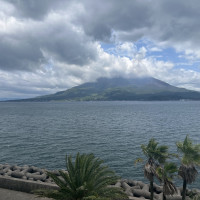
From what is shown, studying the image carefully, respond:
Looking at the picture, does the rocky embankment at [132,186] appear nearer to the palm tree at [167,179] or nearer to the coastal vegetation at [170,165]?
the coastal vegetation at [170,165]

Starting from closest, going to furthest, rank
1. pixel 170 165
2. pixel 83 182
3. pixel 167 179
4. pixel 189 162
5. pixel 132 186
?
pixel 83 182, pixel 167 179, pixel 170 165, pixel 189 162, pixel 132 186

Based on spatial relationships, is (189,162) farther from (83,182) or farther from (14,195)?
(14,195)

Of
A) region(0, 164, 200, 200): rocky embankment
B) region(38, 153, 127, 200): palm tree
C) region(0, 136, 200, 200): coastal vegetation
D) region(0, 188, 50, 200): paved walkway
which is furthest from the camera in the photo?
region(0, 164, 200, 200): rocky embankment

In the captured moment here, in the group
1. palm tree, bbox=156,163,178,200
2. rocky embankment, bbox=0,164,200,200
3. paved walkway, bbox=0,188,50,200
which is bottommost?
rocky embankment, bbox=0,164,200,200

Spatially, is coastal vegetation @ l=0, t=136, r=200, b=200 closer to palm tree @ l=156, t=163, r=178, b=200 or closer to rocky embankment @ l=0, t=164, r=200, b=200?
palm tree @ l=156, t=163, r=178, b=200

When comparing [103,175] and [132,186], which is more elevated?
[103,175]

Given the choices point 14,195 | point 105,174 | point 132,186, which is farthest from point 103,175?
point 132,186

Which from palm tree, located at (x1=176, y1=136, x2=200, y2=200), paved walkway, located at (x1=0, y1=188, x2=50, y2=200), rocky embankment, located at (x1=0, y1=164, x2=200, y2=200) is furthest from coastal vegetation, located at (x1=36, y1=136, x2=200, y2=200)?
paved walkway, located at (x1=0, y1=188, x2=50, y2=200)

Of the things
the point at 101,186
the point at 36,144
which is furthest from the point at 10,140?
the point at 101,186

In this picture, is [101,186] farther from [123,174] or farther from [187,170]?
[123,174]

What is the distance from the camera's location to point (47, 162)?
35688mm

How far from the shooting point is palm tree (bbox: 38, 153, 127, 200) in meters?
11.9

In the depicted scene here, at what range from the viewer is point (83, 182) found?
41.9 ft

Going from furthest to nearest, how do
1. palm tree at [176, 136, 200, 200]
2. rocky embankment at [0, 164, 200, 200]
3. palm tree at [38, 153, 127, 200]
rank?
rocky embankment at [0, 164, 200, 200]
palm tree at [176, 136, 200, 200]
palm tree at [38, 153, 127, 200]
